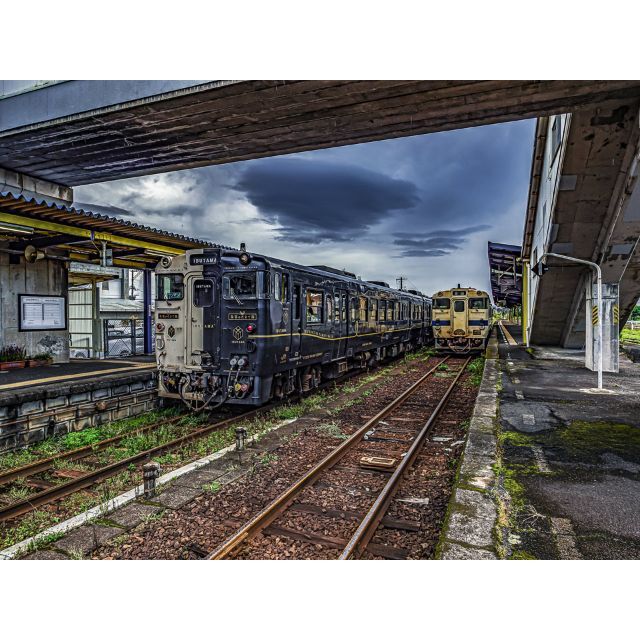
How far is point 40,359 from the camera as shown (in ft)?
37.8

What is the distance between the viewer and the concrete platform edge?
3.62 metres

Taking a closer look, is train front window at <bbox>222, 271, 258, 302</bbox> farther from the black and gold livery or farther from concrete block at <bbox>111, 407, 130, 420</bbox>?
concrete block at <bbox>111, 407, 130, 420</bbox>

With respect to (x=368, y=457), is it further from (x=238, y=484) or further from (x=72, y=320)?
(x=72, y=320)

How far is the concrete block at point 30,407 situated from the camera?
771cm

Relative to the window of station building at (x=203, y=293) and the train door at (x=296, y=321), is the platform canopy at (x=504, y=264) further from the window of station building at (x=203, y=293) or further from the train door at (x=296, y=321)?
the window of station building at (x=203, y=293)

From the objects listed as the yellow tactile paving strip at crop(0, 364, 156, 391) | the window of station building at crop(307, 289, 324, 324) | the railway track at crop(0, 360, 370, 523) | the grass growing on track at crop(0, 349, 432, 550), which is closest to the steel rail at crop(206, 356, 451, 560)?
the grass growing on track at crop(0, 349, 432, 550)

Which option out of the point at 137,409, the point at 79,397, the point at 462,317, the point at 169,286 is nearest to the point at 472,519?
the point at 169,286

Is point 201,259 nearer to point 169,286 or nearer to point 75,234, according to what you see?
point 169,286

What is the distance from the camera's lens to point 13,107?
10078 millimetres

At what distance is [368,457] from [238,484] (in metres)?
1.99

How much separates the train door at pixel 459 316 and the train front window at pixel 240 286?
13.3 meters

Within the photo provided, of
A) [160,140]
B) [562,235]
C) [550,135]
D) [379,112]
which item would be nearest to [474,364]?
[562,235]

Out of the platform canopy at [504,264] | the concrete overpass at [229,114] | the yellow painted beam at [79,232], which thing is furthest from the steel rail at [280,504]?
the platform canopy at [504,264]

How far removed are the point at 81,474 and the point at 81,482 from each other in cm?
49
